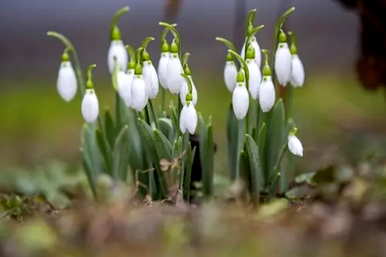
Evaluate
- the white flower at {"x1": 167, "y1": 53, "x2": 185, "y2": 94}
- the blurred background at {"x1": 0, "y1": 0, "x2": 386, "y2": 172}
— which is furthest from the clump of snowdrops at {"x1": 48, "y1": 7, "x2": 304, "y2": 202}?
the blurred background at {"x1": 0, "y1": 0, "x2": 386, "y2": 172}

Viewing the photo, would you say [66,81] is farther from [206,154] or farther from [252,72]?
[252,72]

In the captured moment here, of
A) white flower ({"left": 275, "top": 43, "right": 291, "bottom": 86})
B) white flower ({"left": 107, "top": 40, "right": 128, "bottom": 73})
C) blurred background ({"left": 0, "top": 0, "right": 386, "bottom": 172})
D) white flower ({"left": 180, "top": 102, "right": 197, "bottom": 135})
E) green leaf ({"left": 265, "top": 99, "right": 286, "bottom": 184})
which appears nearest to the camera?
white flower ({"left": 180, "top": 102, "right": 197, "bottom": 135})

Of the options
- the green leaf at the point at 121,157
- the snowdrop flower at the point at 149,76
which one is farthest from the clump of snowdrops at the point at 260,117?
the green leaf at the point at 121,157

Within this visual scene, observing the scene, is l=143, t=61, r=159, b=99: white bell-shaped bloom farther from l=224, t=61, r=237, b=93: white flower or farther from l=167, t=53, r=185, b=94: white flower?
l=224, t=61, r=237, b=93: white flower

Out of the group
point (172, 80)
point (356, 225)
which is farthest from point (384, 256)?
point (172, 80)

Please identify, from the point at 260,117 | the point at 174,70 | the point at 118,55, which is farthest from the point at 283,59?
the point at 118,55
